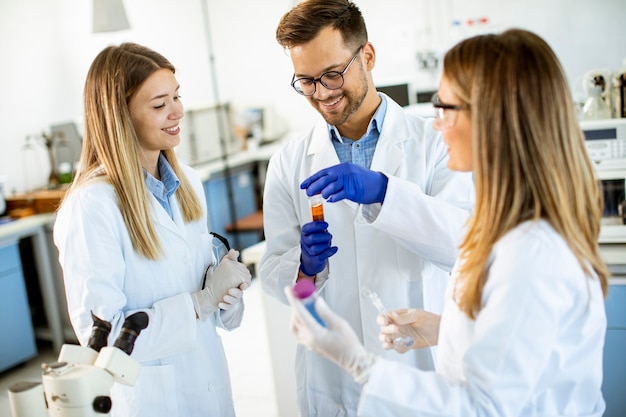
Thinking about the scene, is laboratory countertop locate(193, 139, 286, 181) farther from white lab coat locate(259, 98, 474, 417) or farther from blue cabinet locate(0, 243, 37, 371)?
white lab coat locate(259, 98, 474, 417)

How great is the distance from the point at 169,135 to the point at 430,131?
66 cm

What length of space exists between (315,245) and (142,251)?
0.40m

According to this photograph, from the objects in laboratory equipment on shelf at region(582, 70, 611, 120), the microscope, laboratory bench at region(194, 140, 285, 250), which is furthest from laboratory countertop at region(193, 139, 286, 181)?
the microscope

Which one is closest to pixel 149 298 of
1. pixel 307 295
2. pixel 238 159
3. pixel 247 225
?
pixel 307 295

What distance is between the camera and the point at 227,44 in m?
5.81

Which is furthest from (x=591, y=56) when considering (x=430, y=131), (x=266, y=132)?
(x=430, y=131)

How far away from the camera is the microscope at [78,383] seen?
1.00 metres

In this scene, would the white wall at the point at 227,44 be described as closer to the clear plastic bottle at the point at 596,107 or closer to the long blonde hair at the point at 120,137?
the clear plastic bottle at the point at 596,107

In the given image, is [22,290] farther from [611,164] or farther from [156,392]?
[611,164]

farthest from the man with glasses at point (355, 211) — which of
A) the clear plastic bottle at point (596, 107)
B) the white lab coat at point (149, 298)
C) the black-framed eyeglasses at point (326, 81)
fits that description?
the clear plastic bottle at point (596, 107)

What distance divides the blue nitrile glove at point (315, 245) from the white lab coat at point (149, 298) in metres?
0.29

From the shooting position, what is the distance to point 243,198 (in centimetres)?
515

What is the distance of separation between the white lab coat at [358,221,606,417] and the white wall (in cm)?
343

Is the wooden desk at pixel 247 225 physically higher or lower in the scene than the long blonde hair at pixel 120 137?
lower
